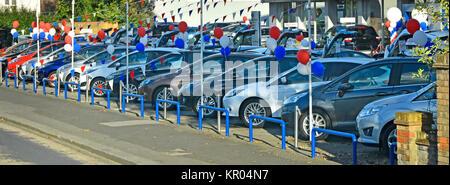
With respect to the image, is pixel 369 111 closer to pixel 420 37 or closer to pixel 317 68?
pixel 317 68

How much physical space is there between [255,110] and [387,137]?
4.17 m

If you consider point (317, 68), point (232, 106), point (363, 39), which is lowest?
point (232, 106)

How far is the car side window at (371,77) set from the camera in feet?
41.1

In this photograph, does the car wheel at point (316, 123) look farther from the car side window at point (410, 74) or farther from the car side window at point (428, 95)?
the car side window at point (428, 95)

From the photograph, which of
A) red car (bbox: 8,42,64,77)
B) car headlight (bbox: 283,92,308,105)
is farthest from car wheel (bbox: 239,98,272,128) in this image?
red car (bbox: 8,42,64,77)

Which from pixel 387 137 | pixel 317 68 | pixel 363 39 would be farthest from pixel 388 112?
pixel 363 39

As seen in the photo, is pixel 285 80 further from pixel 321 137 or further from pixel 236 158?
pixel 236 158

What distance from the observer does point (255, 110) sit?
48.1ft

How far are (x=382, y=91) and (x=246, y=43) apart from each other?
17.6m

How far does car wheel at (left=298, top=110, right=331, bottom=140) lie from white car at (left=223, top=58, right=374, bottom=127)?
1321 millimetres

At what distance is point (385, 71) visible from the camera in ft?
41.2

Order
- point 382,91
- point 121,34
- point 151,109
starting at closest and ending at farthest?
1. point 382,91
2. point 151,109
3. point 121,34
